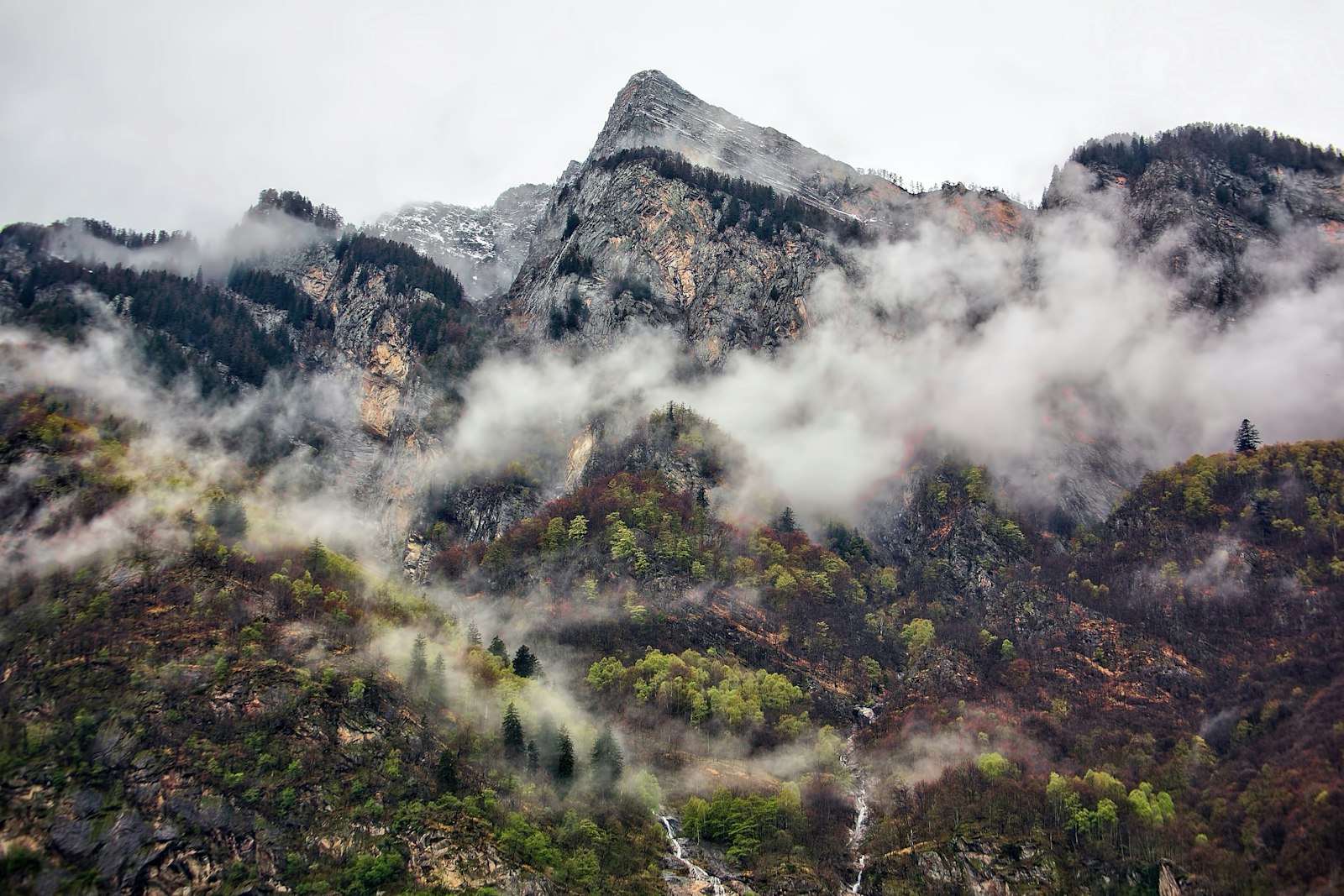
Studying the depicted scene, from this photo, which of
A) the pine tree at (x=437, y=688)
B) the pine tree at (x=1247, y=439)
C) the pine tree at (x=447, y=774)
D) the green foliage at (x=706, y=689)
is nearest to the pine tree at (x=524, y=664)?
the green foliage at (x=706, y=689)

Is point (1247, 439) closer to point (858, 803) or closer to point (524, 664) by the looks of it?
point (858, 803)

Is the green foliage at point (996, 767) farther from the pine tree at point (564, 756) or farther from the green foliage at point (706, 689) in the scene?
the pine tree at point (564, 756)

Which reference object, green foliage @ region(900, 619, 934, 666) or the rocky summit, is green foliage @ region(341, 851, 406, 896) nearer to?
the rocky summit

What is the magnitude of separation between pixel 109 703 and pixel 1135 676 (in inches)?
5375

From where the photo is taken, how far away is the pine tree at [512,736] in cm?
12788

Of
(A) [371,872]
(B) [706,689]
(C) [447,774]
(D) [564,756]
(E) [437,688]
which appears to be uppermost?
(B) [706,689]

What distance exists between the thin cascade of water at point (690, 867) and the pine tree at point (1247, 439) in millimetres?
120241

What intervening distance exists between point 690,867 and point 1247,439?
126437mm

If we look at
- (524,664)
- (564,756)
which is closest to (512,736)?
(564,756)

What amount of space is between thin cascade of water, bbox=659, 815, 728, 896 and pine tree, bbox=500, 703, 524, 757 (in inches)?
781

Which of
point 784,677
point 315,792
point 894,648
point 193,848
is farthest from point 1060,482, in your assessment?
point 193,848

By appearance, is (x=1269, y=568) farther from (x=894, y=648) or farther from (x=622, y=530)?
(x=622, y=530)

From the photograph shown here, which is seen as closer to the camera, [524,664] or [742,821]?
[742,821]

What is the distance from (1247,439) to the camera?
179000mm
